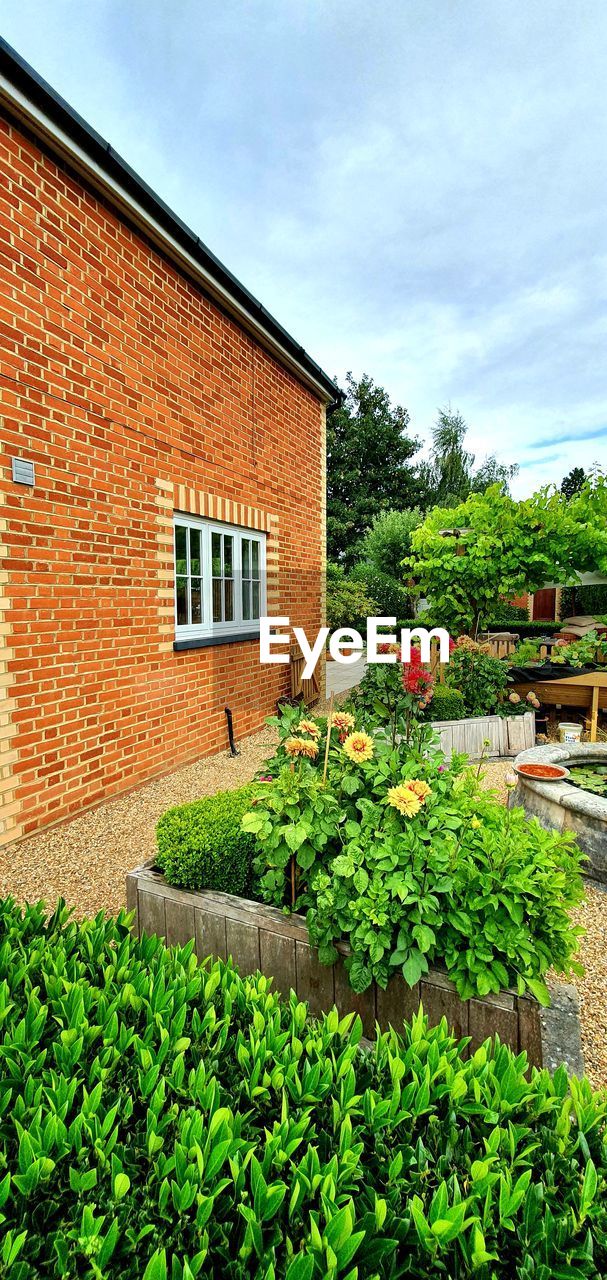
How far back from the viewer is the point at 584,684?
626 centimetres

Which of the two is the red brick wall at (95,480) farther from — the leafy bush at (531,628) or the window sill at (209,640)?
the leafy bush at (531,628)

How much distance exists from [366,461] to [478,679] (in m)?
24.5

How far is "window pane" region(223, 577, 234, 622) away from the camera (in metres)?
6.34

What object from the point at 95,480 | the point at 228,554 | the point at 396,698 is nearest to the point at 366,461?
the point at 228,554

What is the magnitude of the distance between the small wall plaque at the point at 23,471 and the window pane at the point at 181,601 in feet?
6.26

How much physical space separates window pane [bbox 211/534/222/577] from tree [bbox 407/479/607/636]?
102 inches

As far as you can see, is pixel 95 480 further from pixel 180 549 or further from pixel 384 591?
pixel 384 591

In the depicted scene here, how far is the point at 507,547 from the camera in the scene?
275 inches

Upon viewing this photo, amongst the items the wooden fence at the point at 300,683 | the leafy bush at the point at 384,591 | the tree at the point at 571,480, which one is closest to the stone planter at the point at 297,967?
the wooden fence at the point at 300,683

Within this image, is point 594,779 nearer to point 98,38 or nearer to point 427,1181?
point 427,1181

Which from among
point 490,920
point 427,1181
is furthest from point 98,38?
point 427,1181

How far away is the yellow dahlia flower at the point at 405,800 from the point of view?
1.73 metres

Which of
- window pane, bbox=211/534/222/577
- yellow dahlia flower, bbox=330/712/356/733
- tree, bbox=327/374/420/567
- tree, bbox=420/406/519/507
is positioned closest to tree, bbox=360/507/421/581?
tree, bbox=327/374/420/567

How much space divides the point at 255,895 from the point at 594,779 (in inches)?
117
